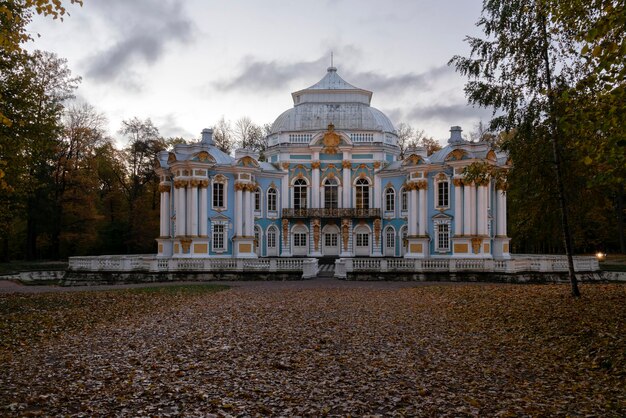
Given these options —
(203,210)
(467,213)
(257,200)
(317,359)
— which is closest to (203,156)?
(203,210)

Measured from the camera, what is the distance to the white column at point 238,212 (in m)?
34.2

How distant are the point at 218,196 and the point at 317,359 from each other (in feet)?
85.9

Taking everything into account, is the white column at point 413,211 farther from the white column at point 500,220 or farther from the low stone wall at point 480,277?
the low stone wall at point 480,277

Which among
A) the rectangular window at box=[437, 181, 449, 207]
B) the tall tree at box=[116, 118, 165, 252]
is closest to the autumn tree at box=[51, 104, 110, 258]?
the tall tree at box=[116, 118, 165, 252]

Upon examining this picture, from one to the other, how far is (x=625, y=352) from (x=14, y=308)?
1398 cm

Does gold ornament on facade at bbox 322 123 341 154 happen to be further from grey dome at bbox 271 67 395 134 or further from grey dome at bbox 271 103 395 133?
grey dome at bbox 271 103 395 133

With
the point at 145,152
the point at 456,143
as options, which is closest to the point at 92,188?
the point at 145,152

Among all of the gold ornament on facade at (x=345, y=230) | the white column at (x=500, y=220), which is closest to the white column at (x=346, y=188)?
the gold ornament on facade at (x=345, y=230)

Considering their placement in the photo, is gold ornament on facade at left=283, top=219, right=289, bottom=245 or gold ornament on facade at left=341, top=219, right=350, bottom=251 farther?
gold ornament on facade at left=283, top=219, right=289, bottom=245

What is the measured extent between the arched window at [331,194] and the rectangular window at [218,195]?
7.87 m

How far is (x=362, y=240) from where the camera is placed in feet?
126

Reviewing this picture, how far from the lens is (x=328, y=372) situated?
7773 millimetres

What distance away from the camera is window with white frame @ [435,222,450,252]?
33375 mm

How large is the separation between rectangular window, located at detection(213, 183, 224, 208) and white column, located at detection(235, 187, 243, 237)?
0.89 meters
